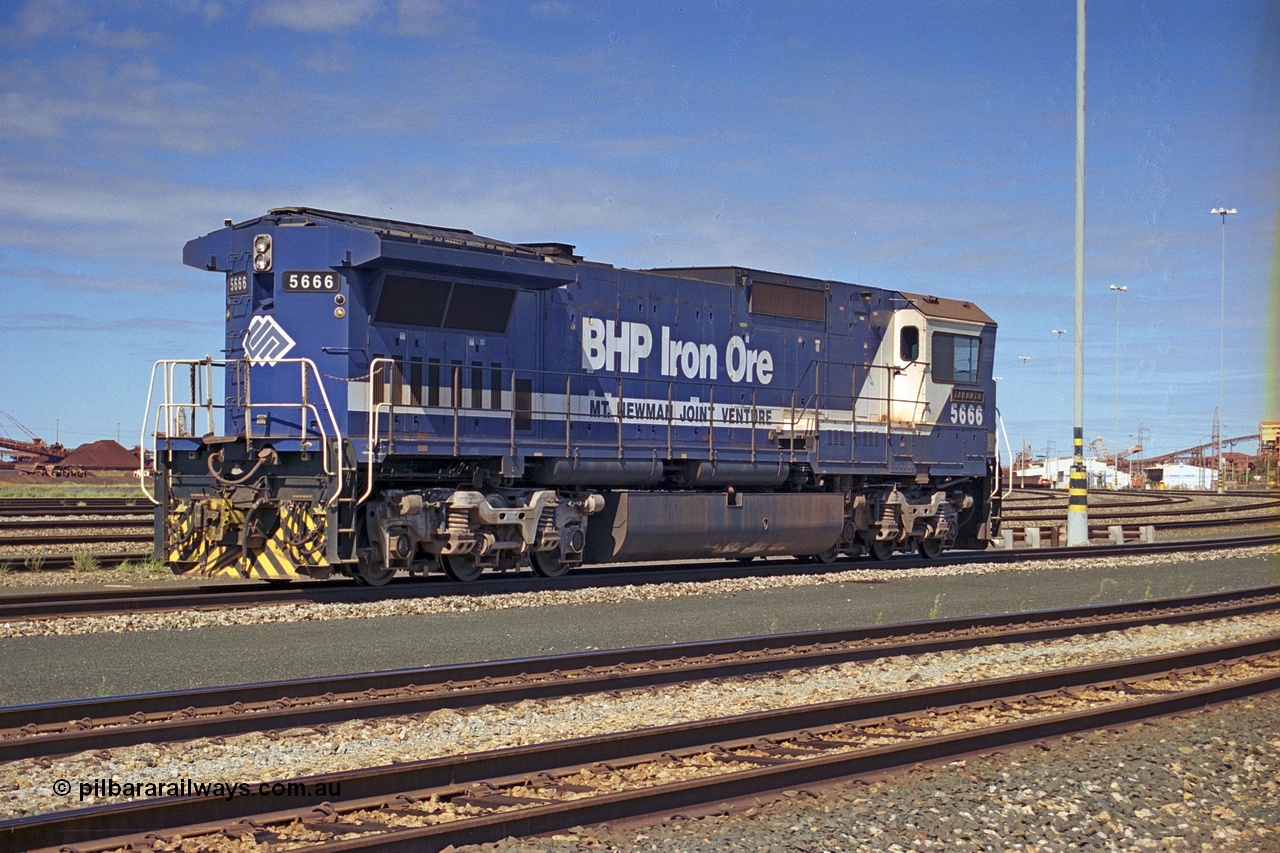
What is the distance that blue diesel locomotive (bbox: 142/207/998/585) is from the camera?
13.1 metres

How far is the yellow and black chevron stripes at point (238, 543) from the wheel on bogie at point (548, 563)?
3264 mm

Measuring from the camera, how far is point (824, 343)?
62.6 feet

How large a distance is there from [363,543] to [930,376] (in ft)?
34.2

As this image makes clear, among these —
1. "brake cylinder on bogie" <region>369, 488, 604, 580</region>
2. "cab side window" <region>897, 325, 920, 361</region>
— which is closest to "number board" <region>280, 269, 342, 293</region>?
"brake cylinder on bogie" <region>369, 488, 604, 580</region>

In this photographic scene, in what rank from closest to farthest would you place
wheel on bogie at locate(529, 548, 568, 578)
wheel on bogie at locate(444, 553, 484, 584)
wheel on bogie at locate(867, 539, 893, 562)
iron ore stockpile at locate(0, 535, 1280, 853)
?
iron ore stockpile at locate(0, 535, 1280, 853)
wheel on bogie at locate(444, 553, 484, 584)
wheel on bogie at locate(529, 548, 568, 578)
wheel on bogie at locate(867, 539, 893, 562)

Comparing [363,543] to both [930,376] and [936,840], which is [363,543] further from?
[930,376]

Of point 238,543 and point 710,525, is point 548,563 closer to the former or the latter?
point 710,525

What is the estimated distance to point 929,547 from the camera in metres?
20.2

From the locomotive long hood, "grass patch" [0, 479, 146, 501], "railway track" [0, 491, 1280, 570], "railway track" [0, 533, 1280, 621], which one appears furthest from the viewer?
"grass patch" [0, 479, 146, 501]

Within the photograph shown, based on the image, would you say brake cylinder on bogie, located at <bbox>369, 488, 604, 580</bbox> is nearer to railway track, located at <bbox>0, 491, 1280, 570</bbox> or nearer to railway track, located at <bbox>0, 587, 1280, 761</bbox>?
railway track, located at <bbox>0, 587, 1280, 761</bbox>

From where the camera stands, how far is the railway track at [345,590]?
38.3 ft

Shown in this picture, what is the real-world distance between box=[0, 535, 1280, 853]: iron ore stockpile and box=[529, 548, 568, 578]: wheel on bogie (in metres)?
4.91

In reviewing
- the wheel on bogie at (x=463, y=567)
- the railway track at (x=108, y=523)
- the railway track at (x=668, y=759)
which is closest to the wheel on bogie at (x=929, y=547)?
the railway track at (x=108, y=523)

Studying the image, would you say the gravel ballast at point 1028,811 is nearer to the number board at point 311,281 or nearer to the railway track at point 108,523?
the number board at point 311,281
